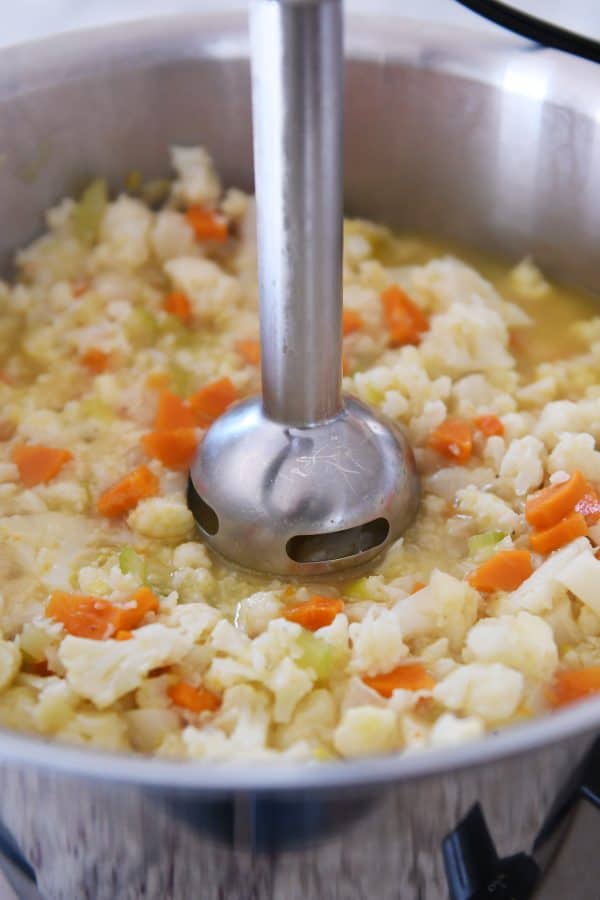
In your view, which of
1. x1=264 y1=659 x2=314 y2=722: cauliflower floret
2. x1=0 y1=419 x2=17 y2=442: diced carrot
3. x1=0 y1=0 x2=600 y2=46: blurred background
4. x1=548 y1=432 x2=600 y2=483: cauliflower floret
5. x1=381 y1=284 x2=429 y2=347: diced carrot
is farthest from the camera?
x1=0 y1=0 x2=600 y2=46: blurred background

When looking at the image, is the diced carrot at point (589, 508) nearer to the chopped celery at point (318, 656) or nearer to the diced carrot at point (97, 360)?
the chopped celery at point (318, 656)

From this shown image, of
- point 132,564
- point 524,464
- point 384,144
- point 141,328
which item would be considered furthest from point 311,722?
point 384,144

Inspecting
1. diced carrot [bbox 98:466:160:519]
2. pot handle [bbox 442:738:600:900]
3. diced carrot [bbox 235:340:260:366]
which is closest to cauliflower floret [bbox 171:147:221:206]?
diced carrot [bbox 235:340:260:366]

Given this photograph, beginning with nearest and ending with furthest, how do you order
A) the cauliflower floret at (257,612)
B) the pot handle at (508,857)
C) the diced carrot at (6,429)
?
the pot handle at (508,857)
the cauliflower floret at (257,612)
the diced carrot at (6,429)

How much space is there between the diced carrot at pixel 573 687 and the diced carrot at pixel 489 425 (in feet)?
0.98

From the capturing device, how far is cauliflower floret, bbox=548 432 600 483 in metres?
1.01

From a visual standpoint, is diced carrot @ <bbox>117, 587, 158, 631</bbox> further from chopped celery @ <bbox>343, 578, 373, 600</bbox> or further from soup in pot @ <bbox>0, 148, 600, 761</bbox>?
chopped celery @ <bbox>343, 578, 373, 600</bbox>

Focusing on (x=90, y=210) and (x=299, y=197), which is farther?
(x=90, y=210)

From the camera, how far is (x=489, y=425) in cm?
108

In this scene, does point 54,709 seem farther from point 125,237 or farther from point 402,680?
point 125,237

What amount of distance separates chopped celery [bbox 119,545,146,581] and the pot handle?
36cm

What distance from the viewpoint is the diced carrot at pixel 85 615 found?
0.87m

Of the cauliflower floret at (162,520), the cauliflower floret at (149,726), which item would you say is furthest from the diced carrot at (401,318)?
the cauliflower floret at (149,726)

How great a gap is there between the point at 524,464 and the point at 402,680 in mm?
276
